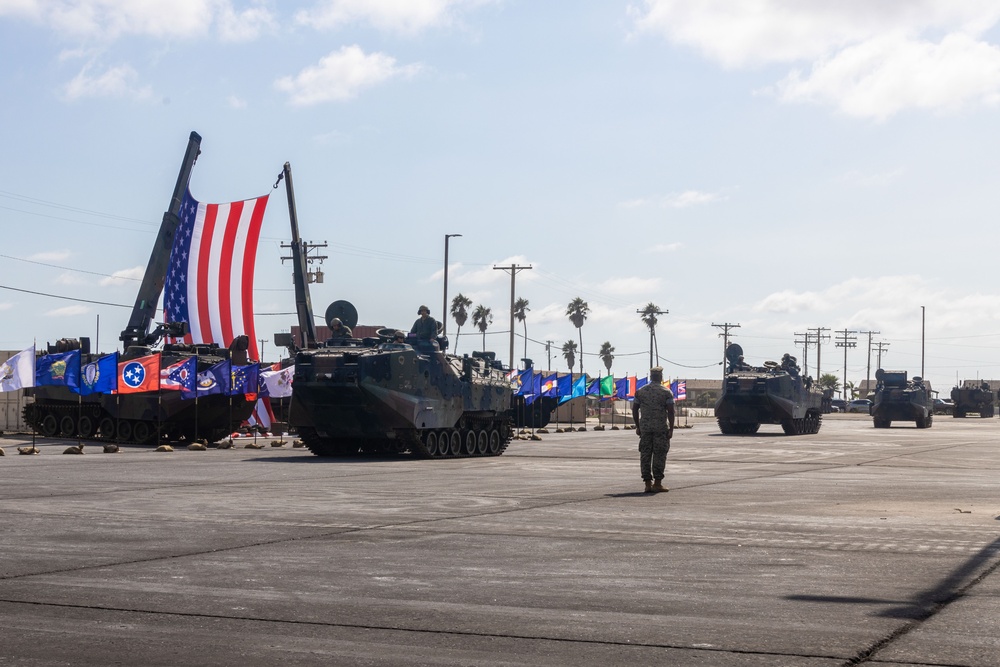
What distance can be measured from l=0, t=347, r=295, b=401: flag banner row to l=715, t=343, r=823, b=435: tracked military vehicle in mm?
20002

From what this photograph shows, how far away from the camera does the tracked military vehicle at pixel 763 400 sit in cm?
5022

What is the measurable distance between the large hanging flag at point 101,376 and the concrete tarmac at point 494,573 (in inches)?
661

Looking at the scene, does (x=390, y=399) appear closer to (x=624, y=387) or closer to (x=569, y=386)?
(x=569, y=386)

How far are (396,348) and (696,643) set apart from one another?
76.1 feet

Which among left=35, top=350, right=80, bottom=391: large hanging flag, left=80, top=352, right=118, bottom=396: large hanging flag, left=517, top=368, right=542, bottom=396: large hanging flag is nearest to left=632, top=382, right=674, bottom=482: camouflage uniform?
left=80, top=352, right=118, bottom=396: large hanging flag

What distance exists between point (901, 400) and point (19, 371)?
44.7 meters

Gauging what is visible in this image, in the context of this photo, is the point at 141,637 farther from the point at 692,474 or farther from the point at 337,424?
the point at 337,424

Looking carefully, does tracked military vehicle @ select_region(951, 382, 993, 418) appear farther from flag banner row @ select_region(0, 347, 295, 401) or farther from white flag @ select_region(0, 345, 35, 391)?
white flag @ select_region(0, 345, 35, 391)

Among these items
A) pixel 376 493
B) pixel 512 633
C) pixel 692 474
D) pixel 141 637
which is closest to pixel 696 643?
pixel 512 633

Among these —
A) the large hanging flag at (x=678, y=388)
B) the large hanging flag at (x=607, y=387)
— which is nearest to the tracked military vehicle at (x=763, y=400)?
the large hanging flag at (x=607, y=387)

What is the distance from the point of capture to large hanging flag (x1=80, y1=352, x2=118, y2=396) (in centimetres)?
3525

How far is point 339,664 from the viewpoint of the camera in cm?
611

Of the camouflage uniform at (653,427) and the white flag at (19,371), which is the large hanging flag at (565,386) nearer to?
the white flag at (19,371)

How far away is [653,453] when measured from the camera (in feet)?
58.4
